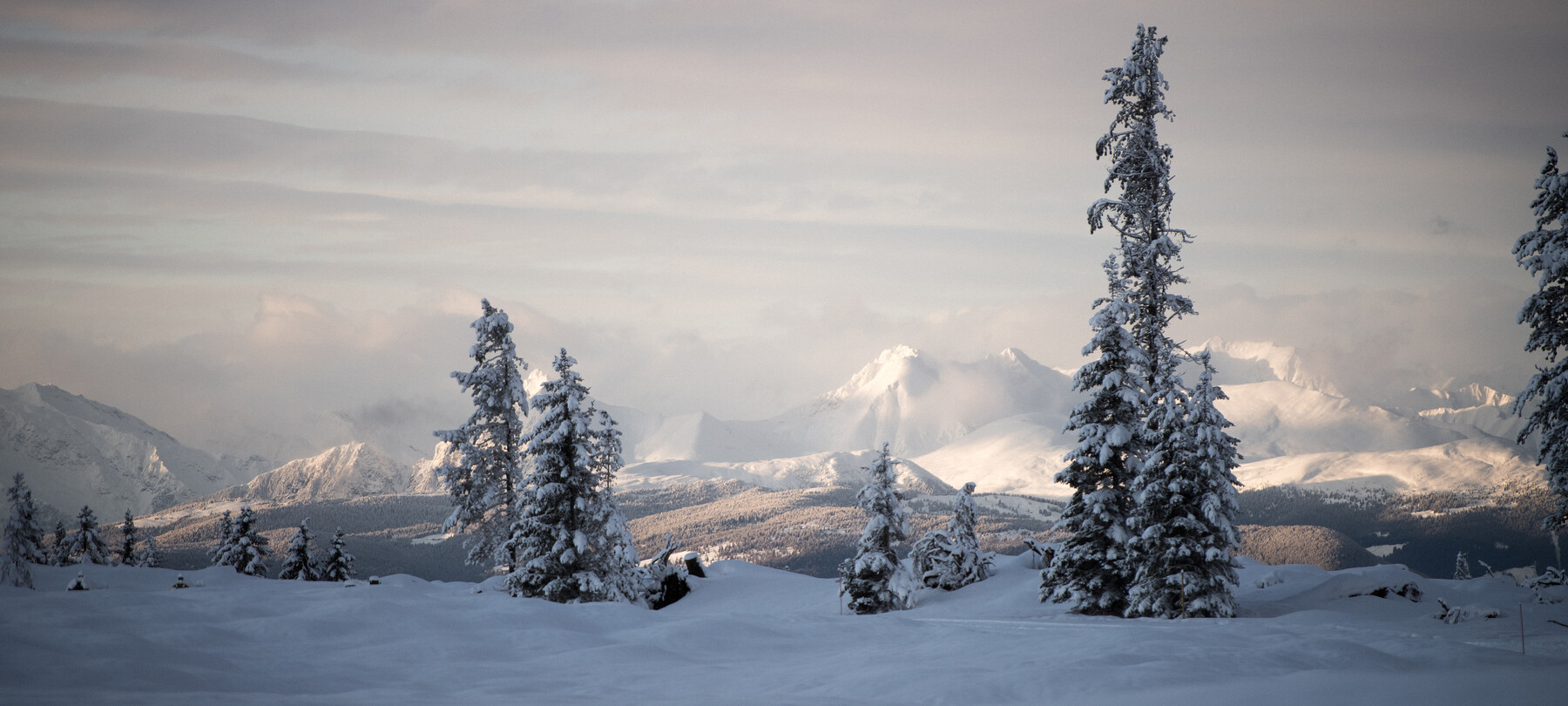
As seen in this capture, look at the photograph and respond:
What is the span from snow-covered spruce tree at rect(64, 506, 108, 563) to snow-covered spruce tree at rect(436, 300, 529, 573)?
4273cm

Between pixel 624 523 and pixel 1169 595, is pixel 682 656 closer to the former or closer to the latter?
pixel 1169 595

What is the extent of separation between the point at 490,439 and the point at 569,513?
5.70 meters

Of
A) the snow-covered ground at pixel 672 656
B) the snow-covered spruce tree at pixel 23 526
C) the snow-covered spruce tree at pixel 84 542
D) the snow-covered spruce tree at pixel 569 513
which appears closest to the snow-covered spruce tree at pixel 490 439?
the snow-covered spruce tree at pixel 569 513

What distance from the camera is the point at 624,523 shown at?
41.4 m

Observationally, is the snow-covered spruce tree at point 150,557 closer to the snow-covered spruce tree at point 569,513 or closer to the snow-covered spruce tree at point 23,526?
the snow-covered spruce tree at point 23,526

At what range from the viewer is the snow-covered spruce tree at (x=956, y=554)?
49062 mm

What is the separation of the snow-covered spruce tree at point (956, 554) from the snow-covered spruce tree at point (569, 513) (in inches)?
671

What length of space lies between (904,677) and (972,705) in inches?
76.7

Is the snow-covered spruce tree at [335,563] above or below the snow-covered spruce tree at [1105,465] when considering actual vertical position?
below

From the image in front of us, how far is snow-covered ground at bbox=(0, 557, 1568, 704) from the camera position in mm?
16078

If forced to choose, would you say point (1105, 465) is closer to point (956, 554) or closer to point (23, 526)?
point (956, 554)

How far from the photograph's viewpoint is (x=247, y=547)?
202 feet

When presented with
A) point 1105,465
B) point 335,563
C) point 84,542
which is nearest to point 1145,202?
point 1105,465

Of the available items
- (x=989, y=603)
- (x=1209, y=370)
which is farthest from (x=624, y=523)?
(x=1209, y=370)
